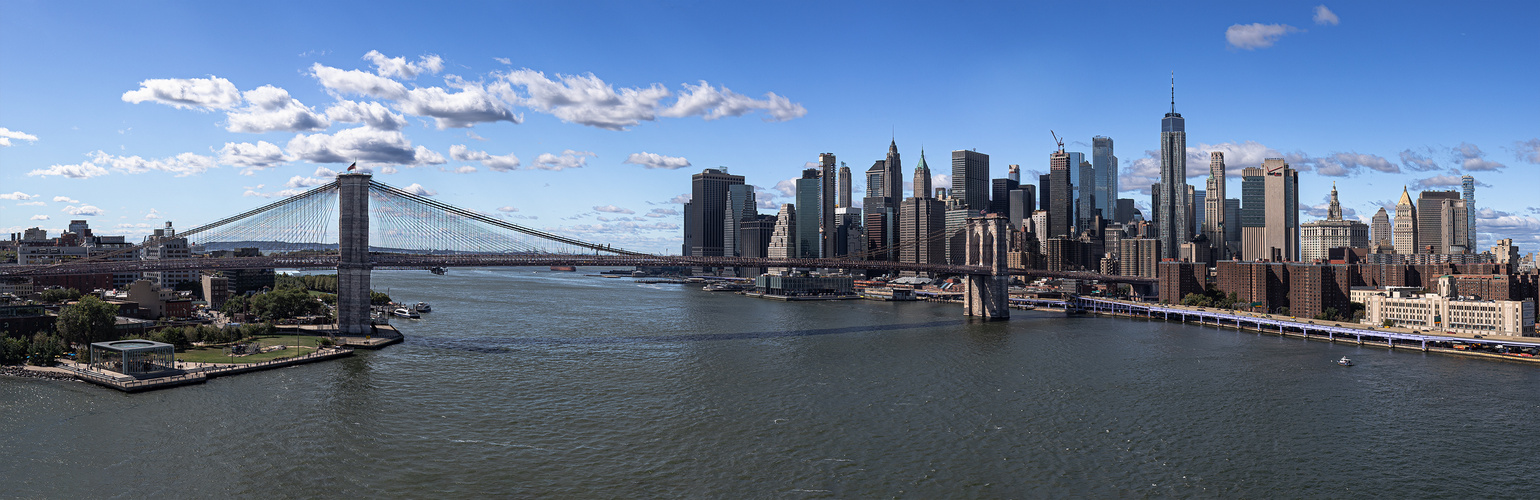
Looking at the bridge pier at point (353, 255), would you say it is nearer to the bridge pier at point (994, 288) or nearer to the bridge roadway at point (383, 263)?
the bridge roadway at point (383, 263)

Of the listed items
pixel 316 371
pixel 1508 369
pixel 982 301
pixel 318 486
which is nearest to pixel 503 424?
pixel 318 486

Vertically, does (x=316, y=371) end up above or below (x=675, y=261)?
Result: below

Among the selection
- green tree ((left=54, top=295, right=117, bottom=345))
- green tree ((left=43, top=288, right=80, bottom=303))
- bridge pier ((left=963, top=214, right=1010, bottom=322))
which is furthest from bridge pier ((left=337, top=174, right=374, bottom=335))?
bridge pier ((left=963, top=214, right=1010, bottom=322))

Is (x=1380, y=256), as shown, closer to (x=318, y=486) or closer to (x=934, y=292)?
(x=934, y=292)

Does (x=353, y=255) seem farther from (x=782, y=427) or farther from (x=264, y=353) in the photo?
(x=782, y=427)

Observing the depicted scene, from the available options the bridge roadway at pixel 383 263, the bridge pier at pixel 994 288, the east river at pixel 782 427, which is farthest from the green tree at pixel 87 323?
the bridge pier at pixel 994 288
